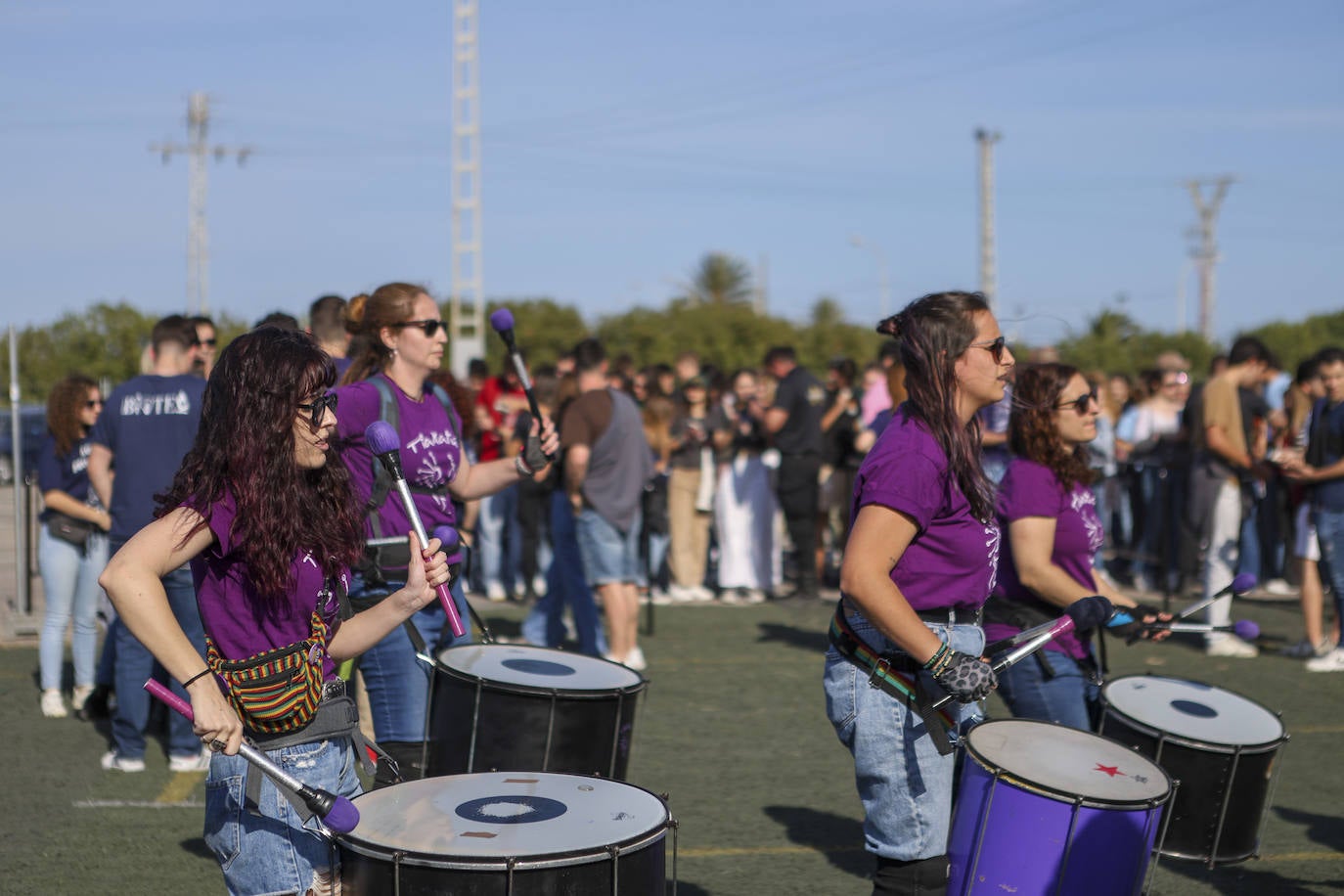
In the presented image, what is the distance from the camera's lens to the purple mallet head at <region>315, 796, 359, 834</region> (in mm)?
2629

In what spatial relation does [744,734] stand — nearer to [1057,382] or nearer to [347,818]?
[1057,382]

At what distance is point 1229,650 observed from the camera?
9.83 metres

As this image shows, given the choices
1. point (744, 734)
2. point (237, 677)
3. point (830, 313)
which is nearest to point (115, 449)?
point (744, 734)

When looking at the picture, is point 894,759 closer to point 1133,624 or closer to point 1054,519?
point 1133,624

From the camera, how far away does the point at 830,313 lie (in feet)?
203

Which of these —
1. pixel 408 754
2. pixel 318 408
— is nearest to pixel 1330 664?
pixel 408 754

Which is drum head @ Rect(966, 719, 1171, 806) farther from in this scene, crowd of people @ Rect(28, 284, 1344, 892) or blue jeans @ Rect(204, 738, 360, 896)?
blue jeans @ Rect(204, 738, 360, 896)

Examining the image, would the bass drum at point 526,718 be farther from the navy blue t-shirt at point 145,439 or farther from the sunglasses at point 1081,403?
the navy blue t-shirt at point 145,439

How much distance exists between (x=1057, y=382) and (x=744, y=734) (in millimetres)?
3140

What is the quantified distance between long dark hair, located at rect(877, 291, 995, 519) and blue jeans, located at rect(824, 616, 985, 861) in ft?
1.20

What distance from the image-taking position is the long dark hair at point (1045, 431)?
4781 millimetres

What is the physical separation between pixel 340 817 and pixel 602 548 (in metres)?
6.35

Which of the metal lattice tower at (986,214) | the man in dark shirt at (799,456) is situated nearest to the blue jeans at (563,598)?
the man in dark shirt at (799,456)

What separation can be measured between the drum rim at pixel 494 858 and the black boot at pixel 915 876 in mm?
916
